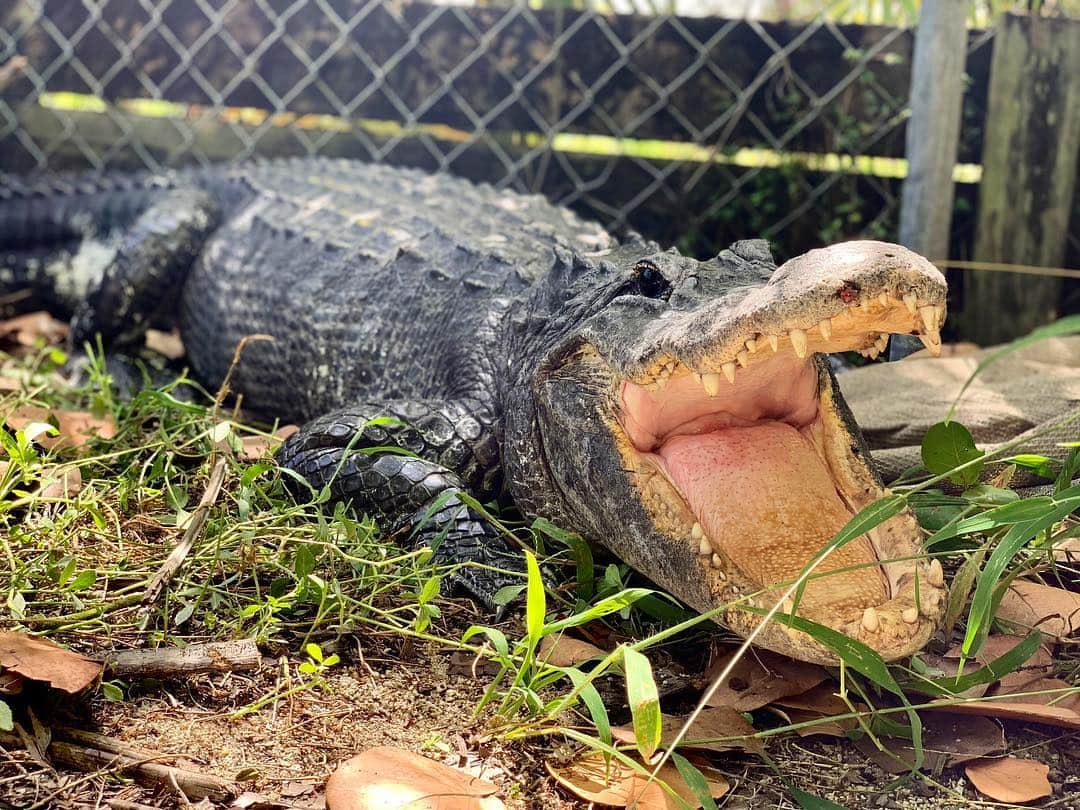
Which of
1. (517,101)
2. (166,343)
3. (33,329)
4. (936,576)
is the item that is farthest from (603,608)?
(33,329)

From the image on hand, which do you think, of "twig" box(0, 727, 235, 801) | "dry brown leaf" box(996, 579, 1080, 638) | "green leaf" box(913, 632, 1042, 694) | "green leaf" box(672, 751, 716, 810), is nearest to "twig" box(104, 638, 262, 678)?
"twig" box(0, 727, 235, 801)

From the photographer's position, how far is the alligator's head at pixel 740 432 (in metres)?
1.81

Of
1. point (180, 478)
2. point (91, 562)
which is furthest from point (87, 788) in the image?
point (180, 478)

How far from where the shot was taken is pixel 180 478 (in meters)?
2.85

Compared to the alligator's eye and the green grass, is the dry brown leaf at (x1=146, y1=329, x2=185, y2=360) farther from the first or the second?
the alligator's eye

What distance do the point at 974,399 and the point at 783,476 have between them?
1.16 m

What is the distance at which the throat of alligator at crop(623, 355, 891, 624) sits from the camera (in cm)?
205

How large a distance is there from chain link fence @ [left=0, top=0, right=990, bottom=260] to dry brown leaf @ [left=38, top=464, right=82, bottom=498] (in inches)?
115

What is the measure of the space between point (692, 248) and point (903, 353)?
9.47 ft

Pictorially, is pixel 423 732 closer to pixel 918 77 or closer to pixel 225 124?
pixel 918 77

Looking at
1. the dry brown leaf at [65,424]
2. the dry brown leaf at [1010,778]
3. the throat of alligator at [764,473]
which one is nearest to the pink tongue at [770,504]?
the throat of alligator at [764,473]

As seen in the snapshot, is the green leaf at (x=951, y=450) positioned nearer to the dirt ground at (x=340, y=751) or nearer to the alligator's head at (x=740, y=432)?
the alligator's head at (x=740, y=432)

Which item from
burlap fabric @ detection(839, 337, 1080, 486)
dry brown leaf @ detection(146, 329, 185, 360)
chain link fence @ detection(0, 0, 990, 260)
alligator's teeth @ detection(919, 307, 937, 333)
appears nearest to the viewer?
alligator's teeth @ detection(919, 307, 937, 333)

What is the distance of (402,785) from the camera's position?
1.62 m
